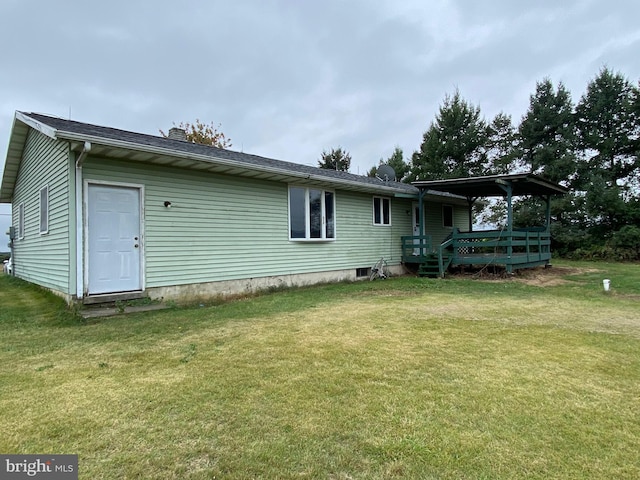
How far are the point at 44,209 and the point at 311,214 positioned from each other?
5.69m

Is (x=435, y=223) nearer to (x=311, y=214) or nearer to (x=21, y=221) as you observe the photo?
(x=311, y=214)

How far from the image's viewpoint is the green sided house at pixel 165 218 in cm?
584

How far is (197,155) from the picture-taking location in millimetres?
6527

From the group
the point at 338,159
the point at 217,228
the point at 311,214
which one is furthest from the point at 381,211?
the point at 338,159

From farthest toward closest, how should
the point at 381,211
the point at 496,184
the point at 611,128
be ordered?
the point at 611,128 < the point at 381,211 < the point at 496,184

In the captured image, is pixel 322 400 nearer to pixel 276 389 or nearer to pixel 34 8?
pixel 276 389

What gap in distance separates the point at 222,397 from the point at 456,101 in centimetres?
2547

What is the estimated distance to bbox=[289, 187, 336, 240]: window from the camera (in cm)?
893

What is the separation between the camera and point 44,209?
23.9 ft

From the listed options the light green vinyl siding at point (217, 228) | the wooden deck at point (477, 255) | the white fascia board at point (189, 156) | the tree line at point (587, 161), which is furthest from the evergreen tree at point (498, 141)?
the white fascia board at point (189, 156)

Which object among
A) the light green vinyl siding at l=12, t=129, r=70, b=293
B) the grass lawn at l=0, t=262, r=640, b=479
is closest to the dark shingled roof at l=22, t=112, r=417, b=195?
the light green vinyl siding at l=12, t=129, r=70, b=293

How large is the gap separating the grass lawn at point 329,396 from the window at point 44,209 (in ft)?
8.54

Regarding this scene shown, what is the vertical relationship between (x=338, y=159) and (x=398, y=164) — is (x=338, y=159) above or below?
above

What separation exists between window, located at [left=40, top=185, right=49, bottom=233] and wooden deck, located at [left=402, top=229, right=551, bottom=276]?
9304mm
